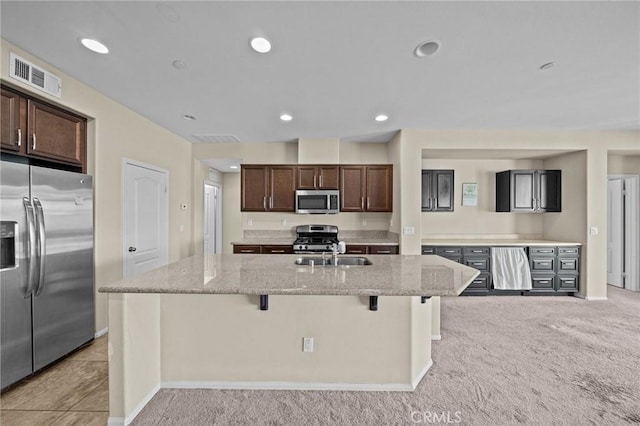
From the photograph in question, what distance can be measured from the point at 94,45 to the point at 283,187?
2.96 meters

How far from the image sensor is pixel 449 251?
4.59 meters

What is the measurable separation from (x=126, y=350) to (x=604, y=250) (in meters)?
5.97

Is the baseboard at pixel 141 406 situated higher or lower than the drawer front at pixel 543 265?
lower

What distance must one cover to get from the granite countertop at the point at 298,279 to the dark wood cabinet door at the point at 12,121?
149cm

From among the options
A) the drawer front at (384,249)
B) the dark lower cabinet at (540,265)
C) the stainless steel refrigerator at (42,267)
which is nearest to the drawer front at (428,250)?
the dark lower cabinet at (540,265)

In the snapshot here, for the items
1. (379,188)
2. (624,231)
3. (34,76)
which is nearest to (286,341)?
(34,76)

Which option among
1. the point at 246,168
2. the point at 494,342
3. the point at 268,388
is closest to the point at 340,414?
the point at 268,388

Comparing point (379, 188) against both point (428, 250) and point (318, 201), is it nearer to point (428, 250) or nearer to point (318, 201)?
point (318, 201)

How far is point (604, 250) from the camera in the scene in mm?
4426

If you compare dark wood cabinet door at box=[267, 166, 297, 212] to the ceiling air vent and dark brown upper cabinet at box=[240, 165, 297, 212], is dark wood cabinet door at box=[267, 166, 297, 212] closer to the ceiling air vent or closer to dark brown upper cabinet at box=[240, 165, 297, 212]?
dark brown upper cabinet at box=[240, 165, 297, 212]

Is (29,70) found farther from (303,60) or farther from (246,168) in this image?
(246,168)

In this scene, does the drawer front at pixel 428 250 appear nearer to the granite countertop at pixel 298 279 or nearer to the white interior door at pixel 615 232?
the granite countertop at pixel 298 279

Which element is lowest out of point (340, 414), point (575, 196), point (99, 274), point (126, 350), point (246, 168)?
point (340, 414)

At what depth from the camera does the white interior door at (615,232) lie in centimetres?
508
